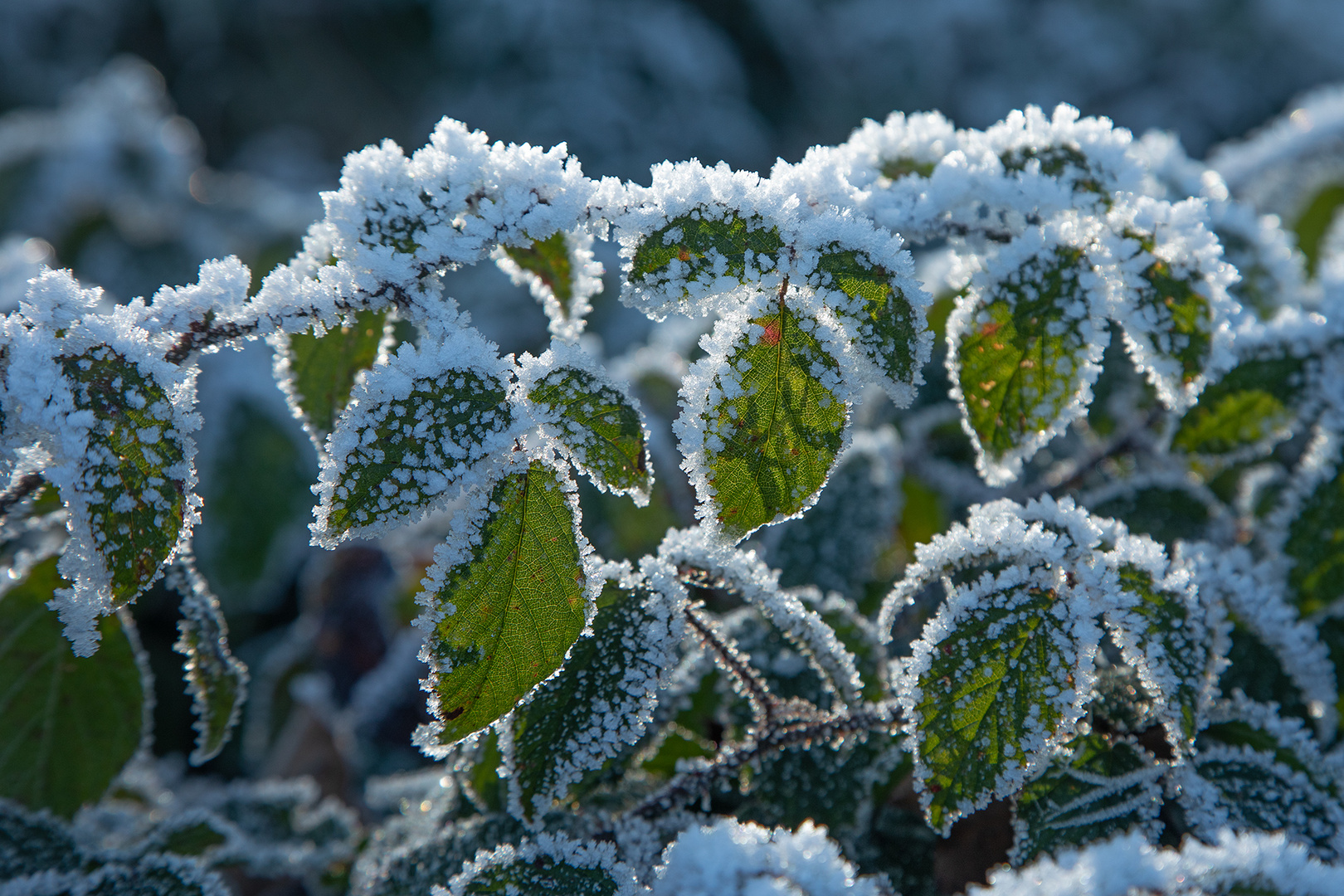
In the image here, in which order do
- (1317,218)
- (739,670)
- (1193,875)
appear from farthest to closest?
1. (1317,218)
2. (739,670)
3. (1193,875)

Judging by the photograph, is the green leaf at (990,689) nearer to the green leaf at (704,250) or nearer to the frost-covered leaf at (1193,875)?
the frost-covered leaf at (1193,875)

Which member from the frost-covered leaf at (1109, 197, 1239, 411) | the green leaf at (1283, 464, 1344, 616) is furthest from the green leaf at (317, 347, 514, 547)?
the green leaf at (1283, 464, 1344, 616)

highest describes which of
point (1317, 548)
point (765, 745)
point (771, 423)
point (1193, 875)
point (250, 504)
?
point (250, 504)

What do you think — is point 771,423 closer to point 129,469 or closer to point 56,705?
point 129,469

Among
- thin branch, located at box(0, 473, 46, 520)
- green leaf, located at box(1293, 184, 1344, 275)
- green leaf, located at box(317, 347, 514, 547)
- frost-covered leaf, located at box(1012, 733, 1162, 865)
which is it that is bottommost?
frost-covered leaf, located at box(1012, 733, 1162, 865)

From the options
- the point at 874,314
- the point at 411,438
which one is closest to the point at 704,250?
the point at 874,314

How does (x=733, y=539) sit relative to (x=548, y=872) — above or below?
above

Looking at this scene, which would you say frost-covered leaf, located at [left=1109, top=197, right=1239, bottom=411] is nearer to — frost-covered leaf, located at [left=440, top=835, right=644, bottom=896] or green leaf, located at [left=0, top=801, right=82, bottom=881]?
frost-covered leaf, located at [left=440, top=835, right=644, bottom=896]
